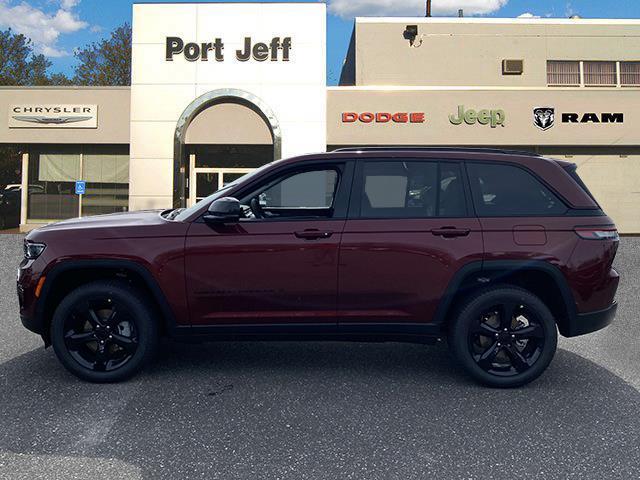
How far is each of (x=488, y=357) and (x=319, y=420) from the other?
147 cm

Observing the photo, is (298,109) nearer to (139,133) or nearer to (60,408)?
(139,133)

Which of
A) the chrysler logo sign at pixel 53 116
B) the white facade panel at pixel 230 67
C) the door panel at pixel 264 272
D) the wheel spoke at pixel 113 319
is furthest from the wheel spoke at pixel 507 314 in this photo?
the chrysler logo sign at pixel 53 116

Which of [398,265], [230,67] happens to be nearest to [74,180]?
[230,67]

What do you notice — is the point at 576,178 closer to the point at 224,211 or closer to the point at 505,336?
the point at 505,336

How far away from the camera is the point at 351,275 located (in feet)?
13.0

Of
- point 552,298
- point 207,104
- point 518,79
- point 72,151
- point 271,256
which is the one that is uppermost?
point 518,79

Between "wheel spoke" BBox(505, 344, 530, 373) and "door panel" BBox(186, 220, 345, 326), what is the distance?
1388 mm

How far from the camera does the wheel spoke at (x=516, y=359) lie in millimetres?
4023

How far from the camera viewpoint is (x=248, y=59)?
19062 millimetres

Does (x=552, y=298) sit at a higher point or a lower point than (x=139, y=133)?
lower

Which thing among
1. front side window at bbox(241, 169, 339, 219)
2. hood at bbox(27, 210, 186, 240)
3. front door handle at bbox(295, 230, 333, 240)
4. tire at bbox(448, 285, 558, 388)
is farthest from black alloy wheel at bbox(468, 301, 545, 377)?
hood at bbox(27, 210, 186, 240)

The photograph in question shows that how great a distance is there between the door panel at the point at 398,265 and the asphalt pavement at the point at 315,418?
616 millimetres

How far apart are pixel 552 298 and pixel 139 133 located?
17718 mm

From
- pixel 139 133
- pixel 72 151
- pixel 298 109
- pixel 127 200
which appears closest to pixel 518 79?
pixel 298 109
